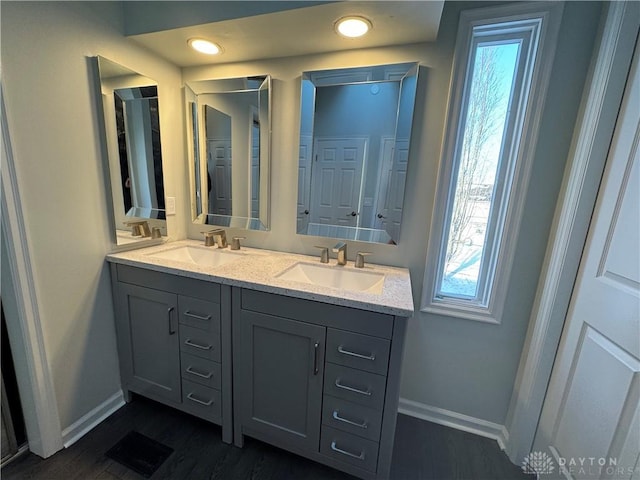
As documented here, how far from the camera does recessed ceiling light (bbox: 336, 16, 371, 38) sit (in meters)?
1.14

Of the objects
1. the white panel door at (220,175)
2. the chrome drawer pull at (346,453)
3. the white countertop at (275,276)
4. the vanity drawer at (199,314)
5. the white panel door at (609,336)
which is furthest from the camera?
the white panel door at (220,175)

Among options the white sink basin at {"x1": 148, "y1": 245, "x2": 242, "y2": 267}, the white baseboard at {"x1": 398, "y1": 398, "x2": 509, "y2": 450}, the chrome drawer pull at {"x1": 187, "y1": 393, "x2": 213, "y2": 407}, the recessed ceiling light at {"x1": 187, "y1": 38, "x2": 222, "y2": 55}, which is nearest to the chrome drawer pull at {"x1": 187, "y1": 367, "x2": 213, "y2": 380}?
the chrome drawer pull at {"x1": 187, "y1": 393, "x2": 213, "y2": 407}

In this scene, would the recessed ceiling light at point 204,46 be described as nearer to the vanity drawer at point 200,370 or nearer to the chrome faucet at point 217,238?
the chrome faucet at point 217,238

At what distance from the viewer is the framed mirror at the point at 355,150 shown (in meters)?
1.35

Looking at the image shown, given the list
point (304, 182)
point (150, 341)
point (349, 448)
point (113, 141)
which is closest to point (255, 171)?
point (304, 182)

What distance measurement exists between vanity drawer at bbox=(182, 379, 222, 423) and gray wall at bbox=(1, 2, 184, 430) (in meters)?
0.51

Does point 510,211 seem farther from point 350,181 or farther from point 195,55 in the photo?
point 195,55

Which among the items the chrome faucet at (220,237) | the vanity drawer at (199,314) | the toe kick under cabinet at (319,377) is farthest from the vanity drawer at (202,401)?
the chrome faucet at (220,237)

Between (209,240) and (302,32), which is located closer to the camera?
(302,32)

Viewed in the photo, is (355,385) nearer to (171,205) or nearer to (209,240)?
(209,240)

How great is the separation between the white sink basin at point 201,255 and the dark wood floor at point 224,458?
2.96ft

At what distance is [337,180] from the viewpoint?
151 centimetres

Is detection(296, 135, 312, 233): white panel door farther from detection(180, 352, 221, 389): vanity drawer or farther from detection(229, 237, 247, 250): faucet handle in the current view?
detection(180, 352, 221, 389): vanity drawer

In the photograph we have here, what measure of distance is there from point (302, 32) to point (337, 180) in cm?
74
